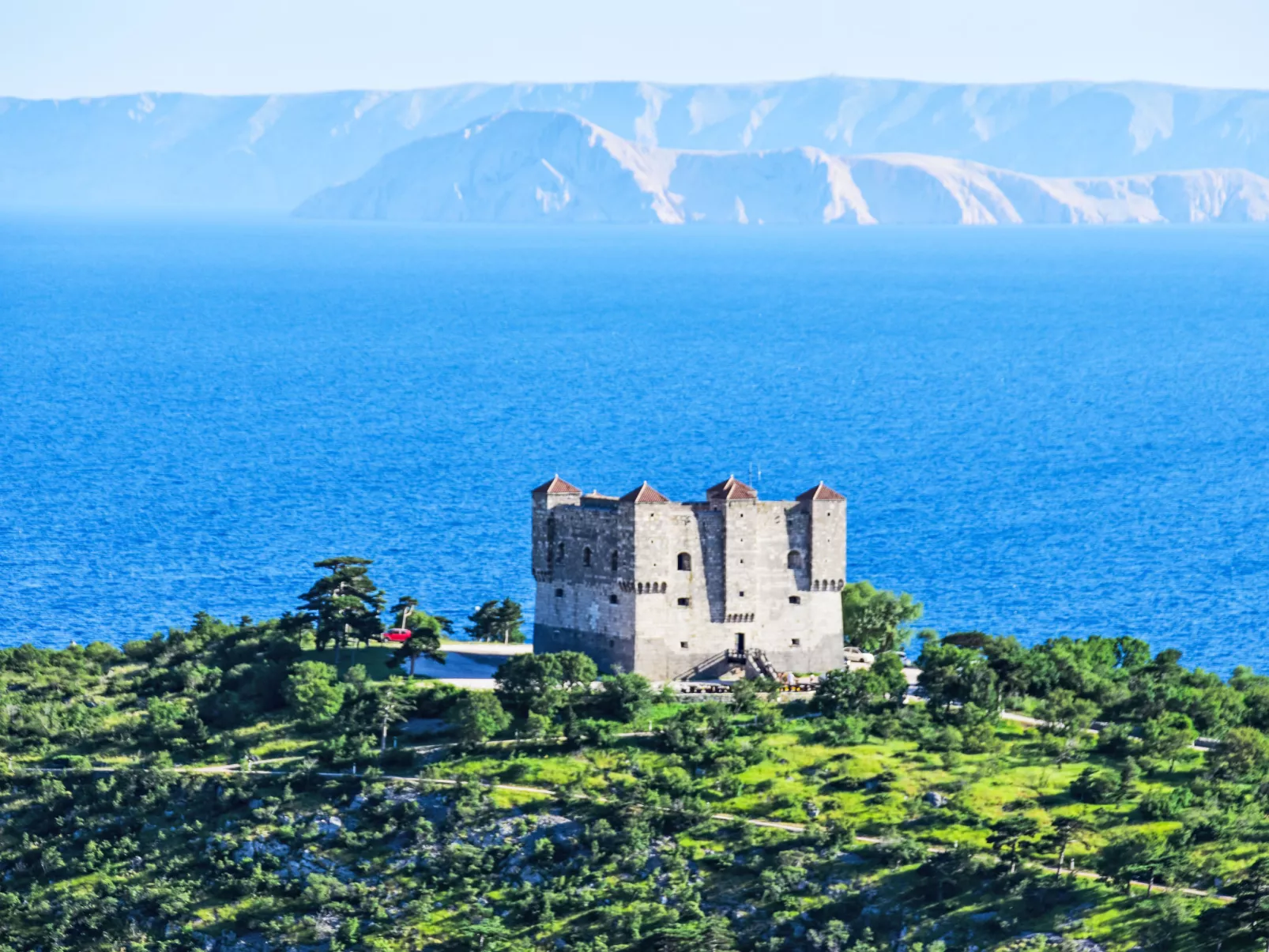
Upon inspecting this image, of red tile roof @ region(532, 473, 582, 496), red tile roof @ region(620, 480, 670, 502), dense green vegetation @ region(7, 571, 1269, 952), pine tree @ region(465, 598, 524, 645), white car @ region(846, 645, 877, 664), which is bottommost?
dense green vegetation @ region(7, 571, 1269, 952)

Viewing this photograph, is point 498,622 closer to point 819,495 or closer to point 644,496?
point 644,496

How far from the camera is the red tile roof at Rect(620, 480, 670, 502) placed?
10756cm

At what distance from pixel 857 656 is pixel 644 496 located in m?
16.7

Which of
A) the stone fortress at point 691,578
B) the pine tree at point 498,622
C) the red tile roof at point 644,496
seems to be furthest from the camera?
the pine tree at point 498,622

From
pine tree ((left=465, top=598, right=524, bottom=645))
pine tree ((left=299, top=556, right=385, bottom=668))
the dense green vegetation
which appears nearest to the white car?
the dense green vegetation

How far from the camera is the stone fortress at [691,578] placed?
108438 millimetres

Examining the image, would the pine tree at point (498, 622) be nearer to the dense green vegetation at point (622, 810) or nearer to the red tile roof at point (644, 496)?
the dense green vegetation at point (622, 810)

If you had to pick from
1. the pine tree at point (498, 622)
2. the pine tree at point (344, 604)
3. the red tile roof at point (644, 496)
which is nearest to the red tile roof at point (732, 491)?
the red tile roof at point (644, 496)

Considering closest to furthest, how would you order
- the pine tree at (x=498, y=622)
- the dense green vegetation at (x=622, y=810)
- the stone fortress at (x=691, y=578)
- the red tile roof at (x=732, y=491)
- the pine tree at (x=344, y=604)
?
1. the dense green vegetation at (x=622, y=810)
2. the stone fortress at (x=691, y=578)
3. the red tile roof at (x=732, y=491)
4. the pine tree at (x=344, y=604)
5. the pine tree at (x=498, y=622)

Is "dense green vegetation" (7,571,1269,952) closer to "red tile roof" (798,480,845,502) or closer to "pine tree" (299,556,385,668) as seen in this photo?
"pine tree" (299,556,385,668)

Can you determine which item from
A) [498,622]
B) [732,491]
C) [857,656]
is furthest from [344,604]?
[857,656]

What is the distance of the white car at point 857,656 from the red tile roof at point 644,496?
15.0 metres

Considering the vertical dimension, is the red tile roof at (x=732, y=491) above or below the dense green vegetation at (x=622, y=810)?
above

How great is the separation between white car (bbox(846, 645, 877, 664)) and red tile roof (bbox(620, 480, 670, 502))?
49.1 ft
